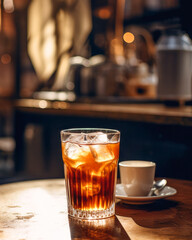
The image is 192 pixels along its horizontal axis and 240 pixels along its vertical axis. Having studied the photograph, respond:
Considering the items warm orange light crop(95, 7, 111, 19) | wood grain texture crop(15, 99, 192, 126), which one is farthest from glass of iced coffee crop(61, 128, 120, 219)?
warm orange light crop(95, 7, 111, 19)

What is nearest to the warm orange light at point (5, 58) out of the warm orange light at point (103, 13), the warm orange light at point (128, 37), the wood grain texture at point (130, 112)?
the warm orange light at point (103, 13)

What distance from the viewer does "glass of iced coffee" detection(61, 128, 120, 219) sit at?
936mm

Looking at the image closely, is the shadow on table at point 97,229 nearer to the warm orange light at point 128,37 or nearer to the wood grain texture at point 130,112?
the wood grain texture at point 130,112

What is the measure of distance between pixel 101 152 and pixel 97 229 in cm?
17

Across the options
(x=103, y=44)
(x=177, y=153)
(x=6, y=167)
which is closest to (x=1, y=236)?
(x=177, y=153)

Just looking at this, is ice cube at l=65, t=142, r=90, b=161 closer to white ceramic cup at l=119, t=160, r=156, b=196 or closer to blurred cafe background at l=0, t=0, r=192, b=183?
white ceramic cup at l=119, t=160, r=156, b=196

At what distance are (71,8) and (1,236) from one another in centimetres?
446

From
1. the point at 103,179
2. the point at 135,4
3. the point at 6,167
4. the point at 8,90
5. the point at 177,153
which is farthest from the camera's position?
the point at 8,90

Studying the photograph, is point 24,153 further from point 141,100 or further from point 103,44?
Answer: point 103,44

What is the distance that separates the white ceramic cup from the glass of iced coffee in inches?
3.5

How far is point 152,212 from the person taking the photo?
0.96 m

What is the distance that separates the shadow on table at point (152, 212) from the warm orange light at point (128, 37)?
13.9ft

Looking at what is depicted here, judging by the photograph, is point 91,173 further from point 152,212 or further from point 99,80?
point 99,80

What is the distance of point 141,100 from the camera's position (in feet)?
10.6
